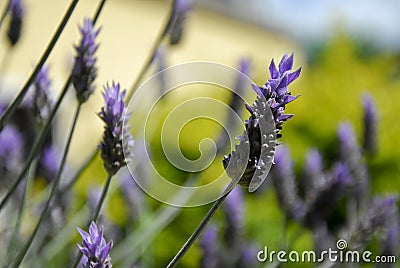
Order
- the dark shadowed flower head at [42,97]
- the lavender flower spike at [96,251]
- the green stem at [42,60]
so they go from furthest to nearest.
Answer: the dark shadowed flower head at [42,97] < the green stem at [42,60] < the lavender flower spike at [96,251]

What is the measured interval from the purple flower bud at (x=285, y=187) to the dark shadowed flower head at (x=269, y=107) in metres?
0.86

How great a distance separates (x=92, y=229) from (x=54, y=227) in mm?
785

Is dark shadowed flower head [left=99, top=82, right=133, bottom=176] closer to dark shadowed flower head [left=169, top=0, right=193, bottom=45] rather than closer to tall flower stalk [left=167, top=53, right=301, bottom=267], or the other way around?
tall flower stalk [left=167, top=53, right=301, bottom=267]

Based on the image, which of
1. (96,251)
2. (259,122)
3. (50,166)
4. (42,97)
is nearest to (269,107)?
(259,122)

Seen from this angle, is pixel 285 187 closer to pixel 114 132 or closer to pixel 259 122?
pixel 114 132

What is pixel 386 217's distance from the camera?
134cm

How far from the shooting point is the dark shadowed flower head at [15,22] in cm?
148

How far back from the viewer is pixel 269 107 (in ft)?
2.40

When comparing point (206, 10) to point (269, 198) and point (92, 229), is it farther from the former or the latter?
point (92, 229)

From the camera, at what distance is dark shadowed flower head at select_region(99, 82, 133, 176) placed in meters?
0.95

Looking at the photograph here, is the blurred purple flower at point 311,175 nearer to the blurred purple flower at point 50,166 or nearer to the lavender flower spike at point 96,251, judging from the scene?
the blurred purple flower at point 50,166

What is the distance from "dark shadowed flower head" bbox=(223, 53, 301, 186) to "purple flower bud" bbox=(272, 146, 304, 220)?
86cm

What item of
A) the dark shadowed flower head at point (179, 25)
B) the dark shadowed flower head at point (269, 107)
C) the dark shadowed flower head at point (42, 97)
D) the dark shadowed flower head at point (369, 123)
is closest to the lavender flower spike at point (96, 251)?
the dark shadowed flower head at point (269, 107)

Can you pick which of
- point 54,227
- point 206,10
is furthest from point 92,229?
point 206,10
